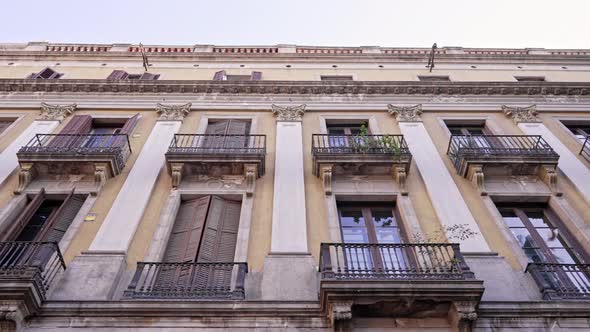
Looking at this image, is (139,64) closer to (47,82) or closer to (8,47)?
(47,82)

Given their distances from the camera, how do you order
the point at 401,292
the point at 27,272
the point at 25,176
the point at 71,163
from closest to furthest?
the point at 401,292 < the point at 27,272 < the point at 25,176 < the point at 71,163

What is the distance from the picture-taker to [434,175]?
12.5m

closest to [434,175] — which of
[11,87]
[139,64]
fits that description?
[139,64]

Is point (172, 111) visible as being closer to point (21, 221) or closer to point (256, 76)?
point (256, 76)

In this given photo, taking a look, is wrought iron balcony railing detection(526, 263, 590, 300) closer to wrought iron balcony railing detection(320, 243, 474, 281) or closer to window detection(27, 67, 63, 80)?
wrought iron balcony railing detection(320, 243, 474, 281)

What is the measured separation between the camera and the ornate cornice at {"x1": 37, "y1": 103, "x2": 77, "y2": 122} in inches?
609

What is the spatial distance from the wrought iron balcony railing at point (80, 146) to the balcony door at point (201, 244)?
264cm

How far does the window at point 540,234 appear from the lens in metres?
10.2

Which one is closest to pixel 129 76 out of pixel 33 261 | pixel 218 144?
pixel 218 144

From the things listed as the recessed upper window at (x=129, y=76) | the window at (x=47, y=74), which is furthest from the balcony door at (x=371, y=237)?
the window at (x=47, y=74)

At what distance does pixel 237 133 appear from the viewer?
49.3 feet

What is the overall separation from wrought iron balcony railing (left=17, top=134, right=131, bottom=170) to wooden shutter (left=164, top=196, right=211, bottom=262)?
254cm

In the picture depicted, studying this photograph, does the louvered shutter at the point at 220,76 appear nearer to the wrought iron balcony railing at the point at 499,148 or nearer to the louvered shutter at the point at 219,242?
the louvered shutter at the point at 219,242

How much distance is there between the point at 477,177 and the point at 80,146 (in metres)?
11.4
